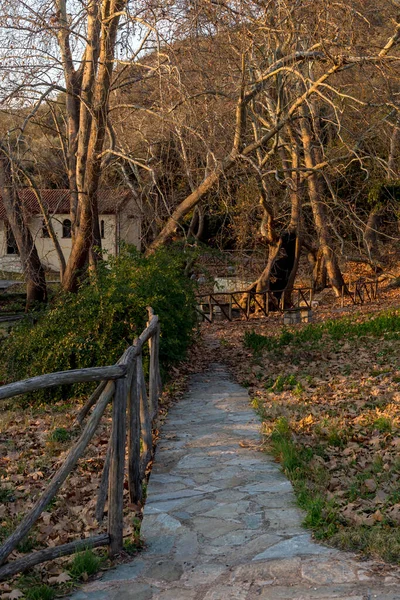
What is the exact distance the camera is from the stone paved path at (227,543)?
4.26 metres

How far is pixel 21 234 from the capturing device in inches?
683

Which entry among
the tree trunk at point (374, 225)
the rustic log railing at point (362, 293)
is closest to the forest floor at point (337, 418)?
the rustic log railing at point (362, 293)

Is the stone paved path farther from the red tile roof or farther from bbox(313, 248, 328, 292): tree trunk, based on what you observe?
bbox(313, 248, 328, 292): tree trunk

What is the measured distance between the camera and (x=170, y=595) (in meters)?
4.28

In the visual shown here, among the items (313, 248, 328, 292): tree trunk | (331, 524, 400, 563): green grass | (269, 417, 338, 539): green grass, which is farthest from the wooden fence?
(313, 248, 328, 292): tree trunk

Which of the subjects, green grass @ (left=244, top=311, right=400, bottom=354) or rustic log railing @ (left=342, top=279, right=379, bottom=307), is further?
rustic log railing @ (left=342, top=279, right=379, bottom=307)

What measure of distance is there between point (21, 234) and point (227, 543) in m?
13.4

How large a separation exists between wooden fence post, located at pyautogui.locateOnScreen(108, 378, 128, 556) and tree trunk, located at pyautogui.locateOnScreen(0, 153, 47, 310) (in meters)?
→ 10.9

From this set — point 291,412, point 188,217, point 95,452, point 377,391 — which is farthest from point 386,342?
point 188,217

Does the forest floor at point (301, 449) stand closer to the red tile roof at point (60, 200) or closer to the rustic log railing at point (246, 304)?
the red tile roof at point (60, 200)

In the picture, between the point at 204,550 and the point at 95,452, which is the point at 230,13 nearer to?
the point at 95,452

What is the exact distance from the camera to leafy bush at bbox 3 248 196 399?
11781 millimetres

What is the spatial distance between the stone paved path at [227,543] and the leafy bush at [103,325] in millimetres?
4161

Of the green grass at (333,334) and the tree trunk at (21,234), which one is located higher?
the tree trunk at (21,234)
